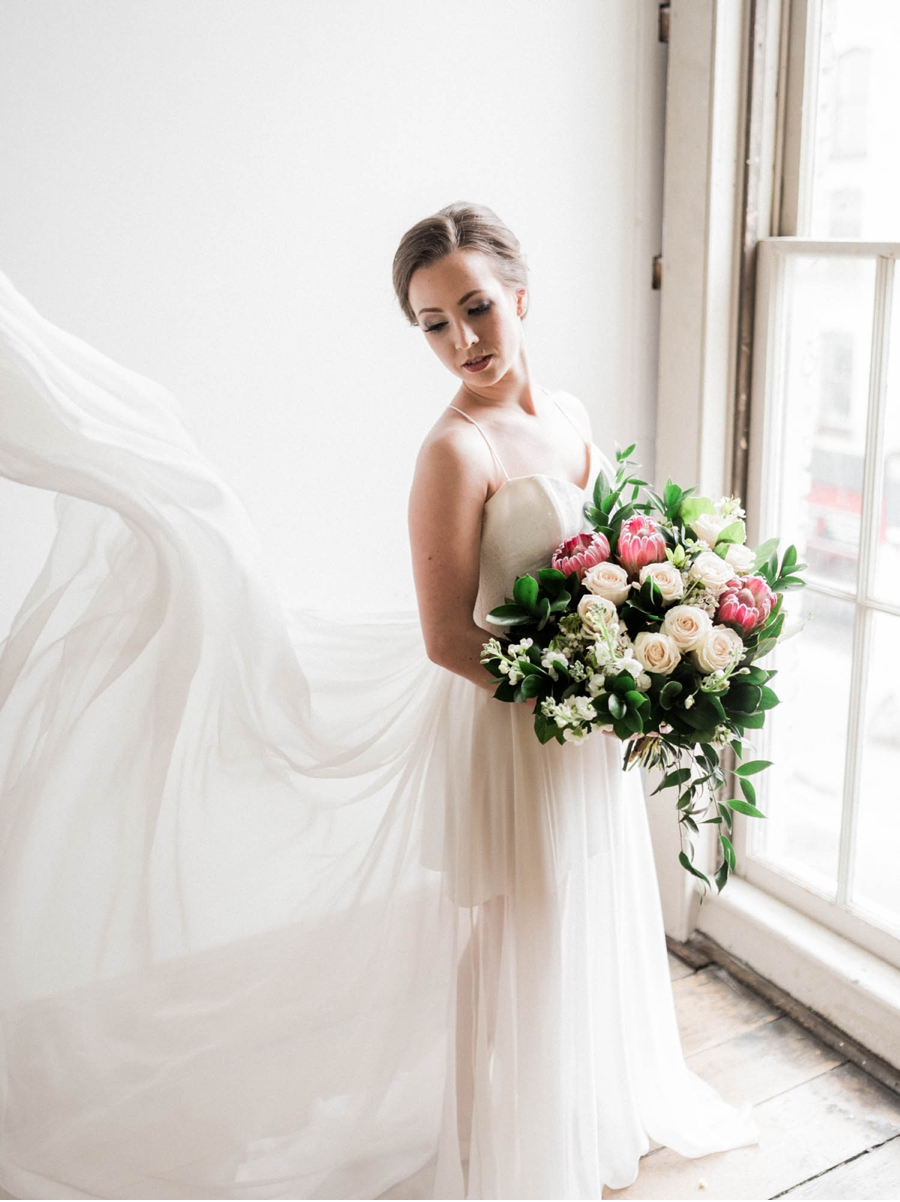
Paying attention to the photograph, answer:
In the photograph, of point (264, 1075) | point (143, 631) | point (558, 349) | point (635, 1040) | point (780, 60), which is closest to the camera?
point (143, 631)

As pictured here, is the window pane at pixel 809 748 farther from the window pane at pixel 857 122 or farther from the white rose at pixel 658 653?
the white rose at pixel 658 653

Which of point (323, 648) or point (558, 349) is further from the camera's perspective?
point (558, 349)

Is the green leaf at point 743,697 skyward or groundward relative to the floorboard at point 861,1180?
skyward

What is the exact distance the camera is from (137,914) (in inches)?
78.0

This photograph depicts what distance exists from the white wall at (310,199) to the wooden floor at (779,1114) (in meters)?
1.25

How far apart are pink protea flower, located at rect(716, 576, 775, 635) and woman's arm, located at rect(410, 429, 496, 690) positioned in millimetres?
390

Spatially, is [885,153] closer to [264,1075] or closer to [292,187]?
[292,187]

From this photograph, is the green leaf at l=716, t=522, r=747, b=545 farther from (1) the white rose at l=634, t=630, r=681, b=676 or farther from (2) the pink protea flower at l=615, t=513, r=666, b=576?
(1) the white rose at l=634, t=630, r=681, b=676

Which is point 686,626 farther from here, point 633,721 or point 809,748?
point 809,748

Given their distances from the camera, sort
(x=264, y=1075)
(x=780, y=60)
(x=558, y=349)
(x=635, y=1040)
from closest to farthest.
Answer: (x=264, y=1075) < (x=635, y=1040) < (x=780, y=60) < (x=558, y=349)

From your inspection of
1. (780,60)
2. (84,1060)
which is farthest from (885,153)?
(84,1060)

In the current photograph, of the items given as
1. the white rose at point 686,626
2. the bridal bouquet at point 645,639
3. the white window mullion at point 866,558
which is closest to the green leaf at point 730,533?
the bridal bouquet at point 645,639

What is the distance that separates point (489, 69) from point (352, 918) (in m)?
1.73

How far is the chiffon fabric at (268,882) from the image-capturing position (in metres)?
1.90
